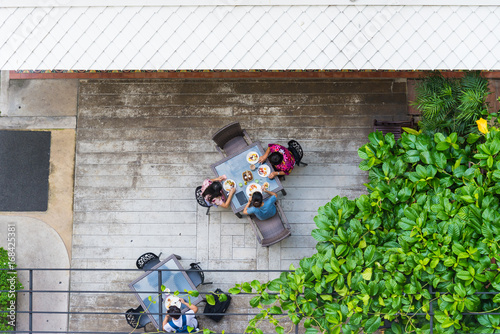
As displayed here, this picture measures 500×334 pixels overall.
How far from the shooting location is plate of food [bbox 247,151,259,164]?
300 inches

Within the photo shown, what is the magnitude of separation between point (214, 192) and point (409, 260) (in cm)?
358

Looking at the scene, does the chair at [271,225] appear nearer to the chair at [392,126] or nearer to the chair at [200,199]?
the chair at [200,199]

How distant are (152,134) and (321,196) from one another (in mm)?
3494

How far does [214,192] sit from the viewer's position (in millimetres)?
7578

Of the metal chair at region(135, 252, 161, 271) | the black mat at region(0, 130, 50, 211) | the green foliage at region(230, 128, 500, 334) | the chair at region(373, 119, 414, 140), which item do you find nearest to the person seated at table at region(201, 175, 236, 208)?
the metal chair at region(135, 252, 161, 271)

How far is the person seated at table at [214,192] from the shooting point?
7570mm

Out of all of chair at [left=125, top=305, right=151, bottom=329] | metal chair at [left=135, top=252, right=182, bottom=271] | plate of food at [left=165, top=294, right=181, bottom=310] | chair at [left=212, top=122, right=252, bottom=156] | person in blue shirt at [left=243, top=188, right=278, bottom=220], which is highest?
chair at [left=212, top=122, right=252, bottom=156]

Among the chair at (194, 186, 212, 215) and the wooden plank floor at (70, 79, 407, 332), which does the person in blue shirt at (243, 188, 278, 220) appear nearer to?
the wooden plank floor at (70, 79, 407, 332)

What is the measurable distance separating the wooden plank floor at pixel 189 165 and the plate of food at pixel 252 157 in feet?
2.37
